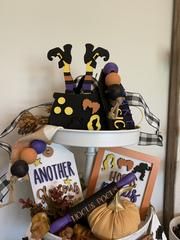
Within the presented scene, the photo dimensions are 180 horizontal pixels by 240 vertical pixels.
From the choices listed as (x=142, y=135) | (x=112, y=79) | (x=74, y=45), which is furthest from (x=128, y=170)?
(x=74, y=45)

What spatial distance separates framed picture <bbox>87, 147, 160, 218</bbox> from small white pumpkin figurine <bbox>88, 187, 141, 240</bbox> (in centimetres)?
8

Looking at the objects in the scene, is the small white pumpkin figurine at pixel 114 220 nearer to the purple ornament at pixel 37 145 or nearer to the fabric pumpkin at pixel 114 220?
the fabric pumpkin at pixel 114 220

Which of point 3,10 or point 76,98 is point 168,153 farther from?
point 3,10

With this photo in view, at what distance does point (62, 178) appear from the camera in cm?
68

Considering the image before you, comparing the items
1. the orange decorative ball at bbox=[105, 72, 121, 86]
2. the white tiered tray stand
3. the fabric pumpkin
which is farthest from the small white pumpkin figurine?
the orange decorative ball at bbox=[105, 72, 121, 86]

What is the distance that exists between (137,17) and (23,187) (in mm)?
590

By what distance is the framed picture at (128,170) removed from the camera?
27.2 inches

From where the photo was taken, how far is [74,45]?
0.81 meters

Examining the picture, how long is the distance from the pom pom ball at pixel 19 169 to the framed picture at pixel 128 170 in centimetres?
20

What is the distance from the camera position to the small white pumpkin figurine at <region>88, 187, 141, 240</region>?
0.58 meters

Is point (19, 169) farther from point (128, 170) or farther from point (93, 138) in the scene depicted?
point (128, 170)

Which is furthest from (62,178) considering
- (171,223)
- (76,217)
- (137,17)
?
(137,17)

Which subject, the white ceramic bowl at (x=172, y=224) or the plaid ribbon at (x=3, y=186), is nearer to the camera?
the plaid ribbon at (x=3, y=186)

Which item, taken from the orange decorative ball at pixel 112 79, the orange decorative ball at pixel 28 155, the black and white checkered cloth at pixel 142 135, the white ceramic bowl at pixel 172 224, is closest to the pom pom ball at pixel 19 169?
the orange decorative ball at pixel 28 155
